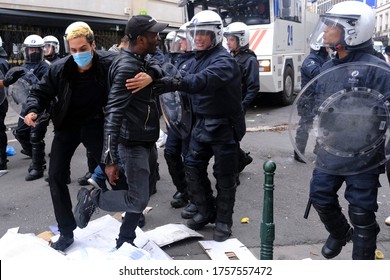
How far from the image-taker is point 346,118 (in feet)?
9.78

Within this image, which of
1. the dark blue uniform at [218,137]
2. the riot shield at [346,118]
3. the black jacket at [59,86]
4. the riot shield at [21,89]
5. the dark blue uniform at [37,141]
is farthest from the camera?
the dark blue uniform at [37,141]

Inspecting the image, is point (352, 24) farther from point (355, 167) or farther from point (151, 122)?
point (151, 122)

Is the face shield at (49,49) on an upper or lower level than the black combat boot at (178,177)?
upper

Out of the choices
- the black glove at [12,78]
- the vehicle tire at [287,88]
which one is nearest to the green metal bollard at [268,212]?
the black glove at [12,78]

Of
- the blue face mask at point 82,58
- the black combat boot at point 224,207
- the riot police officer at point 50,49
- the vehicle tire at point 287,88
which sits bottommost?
the vehicle tire at point 287,88

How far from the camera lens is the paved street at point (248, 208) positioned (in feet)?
12.8

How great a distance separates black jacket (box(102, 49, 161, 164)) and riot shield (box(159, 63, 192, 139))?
616 millimetres

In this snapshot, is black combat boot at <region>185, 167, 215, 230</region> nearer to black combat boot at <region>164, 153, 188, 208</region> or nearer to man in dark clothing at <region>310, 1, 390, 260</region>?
black combat boot at <region>164, 153, 188, 208</region>

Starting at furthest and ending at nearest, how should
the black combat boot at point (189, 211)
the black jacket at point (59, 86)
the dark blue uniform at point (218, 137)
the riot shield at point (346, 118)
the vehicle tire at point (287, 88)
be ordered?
the vehicle tire at point (287, 88) → the black combat boot at point (189, 211) → the dark blue uniform at point (218, 137) → the black jacket at point (59, 86) → the riot shield at point (346, 118)

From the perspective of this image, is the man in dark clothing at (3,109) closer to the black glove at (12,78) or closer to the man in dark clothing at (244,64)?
the black glove at (12,78)

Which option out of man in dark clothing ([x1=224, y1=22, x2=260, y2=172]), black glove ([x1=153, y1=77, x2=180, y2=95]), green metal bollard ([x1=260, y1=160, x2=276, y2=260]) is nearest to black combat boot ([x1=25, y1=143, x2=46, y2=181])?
man in dark clothing ([x1=224, y1=22, x2=260, y2=172])

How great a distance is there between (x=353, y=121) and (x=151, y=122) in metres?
1.36

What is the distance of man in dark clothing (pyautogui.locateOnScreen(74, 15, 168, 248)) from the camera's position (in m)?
3.07

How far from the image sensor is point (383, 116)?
290 cm
